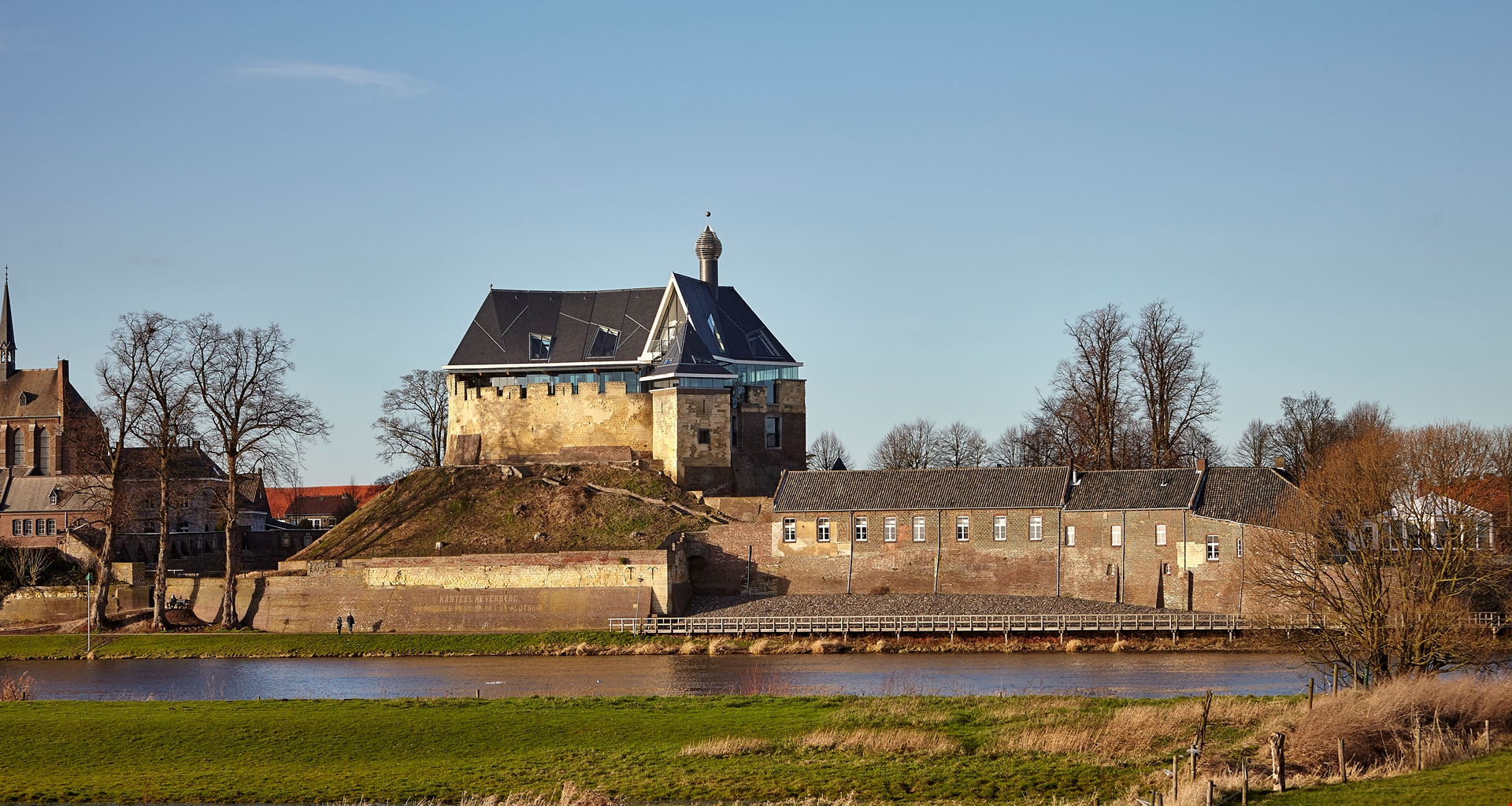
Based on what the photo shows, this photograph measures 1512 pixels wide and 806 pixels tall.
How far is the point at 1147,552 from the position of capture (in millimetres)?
45812

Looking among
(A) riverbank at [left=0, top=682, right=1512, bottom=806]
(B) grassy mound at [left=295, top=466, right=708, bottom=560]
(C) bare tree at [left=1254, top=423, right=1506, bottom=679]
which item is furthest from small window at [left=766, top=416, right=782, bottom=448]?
(A) riverbank at [left=0, top=682, right=1512, bottom=806]

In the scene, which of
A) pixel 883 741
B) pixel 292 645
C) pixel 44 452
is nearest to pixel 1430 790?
pixel 883 741

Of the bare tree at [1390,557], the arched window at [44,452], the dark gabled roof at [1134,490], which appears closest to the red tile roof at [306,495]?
the arched window at [44,452]

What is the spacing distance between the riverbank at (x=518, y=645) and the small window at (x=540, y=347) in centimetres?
1583

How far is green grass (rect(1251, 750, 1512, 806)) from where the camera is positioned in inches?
651

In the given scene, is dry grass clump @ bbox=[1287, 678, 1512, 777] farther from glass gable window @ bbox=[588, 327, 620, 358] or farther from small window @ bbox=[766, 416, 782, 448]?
glass gable window @ bbox=[588, 327, 620, 358]

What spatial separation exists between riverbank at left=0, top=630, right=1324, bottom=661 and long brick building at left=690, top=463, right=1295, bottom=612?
3.78 meters

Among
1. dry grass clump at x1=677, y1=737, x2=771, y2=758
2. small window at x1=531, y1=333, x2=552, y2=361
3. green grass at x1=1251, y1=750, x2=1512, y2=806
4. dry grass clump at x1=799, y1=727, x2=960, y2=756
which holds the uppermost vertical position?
small window at x1=531, y1=333, x2=552, y2=361

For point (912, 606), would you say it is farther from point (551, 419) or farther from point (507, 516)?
point (551, 419)

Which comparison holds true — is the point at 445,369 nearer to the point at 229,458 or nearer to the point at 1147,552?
the point at 229,458

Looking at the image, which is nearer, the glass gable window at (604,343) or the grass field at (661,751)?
the grass field at (661,751)

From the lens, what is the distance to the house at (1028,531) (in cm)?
4469

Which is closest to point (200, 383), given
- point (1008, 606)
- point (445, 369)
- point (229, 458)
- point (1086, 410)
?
point (229, 458)

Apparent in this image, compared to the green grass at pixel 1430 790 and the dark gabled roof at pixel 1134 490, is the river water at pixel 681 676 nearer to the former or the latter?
the dark gabled roof at pixel 1134 490
